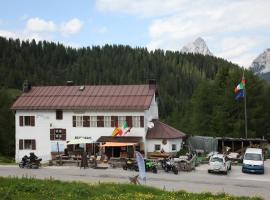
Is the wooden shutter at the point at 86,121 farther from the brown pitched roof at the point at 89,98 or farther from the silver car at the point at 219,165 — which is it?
the silver car at the point at 219,165

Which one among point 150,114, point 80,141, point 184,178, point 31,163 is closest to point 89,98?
point 80,141

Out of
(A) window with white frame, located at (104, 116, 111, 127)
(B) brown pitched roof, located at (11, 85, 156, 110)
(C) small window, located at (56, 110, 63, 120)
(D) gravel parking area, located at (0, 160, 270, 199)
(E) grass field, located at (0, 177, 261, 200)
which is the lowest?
(D) gravel parking area, located at (0, 160, 270, 199)

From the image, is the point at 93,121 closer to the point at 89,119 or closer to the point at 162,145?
the point at 89,119

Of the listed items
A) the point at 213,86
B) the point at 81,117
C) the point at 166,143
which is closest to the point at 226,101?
the point at 213,86

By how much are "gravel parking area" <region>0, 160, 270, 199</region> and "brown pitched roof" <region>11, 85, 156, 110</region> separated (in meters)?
10.0

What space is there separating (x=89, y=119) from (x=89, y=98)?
259 centimetres

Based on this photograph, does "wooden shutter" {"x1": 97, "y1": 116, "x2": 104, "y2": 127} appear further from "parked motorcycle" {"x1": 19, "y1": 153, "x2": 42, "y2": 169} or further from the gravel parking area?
"parked motorcycle" {"x1": 19, "y1": 153, "x2": 42, "y2": 169}

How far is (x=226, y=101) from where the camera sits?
193ft

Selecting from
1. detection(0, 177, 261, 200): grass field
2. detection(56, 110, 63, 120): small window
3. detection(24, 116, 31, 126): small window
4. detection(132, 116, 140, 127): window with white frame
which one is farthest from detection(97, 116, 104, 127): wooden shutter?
detection(0, 177, 261, 200): grass field

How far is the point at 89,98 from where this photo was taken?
155 ft

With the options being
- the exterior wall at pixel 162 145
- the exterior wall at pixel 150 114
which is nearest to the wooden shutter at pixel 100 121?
the exterior wall at pixel 150 114

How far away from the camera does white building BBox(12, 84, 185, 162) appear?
44.3 metres

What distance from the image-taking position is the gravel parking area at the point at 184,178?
26.8 meters

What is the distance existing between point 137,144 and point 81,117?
766 centimetres
